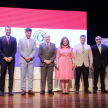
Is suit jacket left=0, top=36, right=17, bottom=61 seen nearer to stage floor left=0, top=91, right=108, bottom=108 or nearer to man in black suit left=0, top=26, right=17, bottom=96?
man in black suit left=0, top=26, right=17, bottom=96

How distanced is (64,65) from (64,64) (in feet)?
0.07

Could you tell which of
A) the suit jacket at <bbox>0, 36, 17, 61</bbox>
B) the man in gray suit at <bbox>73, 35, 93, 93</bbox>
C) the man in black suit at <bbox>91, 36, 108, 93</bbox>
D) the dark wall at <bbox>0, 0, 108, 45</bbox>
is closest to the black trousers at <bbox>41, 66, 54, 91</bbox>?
the man in gray suit at <bbox>73, 35, 93, 93</bbox>

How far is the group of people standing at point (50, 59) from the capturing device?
168 inches

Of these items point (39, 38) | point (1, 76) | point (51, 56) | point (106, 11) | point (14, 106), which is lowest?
point (14, 106)

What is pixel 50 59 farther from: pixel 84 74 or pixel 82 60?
pixel 84 74

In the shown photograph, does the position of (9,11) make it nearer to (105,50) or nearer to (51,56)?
(51,56)

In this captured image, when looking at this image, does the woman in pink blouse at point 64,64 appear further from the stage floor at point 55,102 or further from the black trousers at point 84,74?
the stage floor at point 55,102

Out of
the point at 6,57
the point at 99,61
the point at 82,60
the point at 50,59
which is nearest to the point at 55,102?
the point at 50,59

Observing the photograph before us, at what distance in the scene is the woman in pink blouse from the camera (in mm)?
4434

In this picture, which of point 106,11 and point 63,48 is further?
point 106,11

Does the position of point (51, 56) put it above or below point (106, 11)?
below

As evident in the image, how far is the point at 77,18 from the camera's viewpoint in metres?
5.70

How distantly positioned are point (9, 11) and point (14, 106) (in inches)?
124

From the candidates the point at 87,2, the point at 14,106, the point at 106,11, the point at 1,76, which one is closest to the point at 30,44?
the point at 1,76
